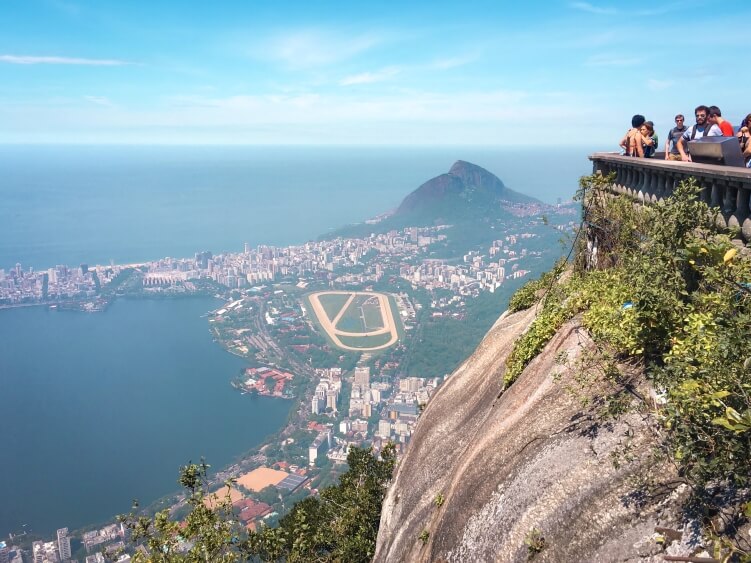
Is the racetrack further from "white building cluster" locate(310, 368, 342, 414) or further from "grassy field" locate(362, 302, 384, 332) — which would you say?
"white building cluster" locate(310, 368, 342, 414)

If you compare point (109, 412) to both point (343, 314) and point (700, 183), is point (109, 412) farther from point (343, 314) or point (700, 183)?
point (700, 183)

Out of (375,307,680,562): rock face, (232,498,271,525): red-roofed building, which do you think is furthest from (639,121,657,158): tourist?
(232,498,271,525): red-roofed building

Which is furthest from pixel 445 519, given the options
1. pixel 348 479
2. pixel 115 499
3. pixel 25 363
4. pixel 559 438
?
pixel 25 363

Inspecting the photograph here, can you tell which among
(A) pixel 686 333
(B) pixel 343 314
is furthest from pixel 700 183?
(B) pixel 343 314

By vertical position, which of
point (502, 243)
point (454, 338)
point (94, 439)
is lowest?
point (94, 439)

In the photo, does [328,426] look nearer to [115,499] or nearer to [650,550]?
[115,499]

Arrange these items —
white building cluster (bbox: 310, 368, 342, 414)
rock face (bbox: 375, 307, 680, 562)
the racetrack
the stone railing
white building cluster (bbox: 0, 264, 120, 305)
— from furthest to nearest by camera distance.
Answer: white building cluster (bbox: 0, 264, 120, 305) < the racetrack < white building cluster (bbox: 310, 368, 342, 414) < the stone railing < rock face (bbox: 375, 307, 680, 562)

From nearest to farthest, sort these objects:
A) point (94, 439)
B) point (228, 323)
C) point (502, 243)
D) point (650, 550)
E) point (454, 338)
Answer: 1. point (650, 550)
2. point (94, 439)
3. point (454, 338)
4. point (228, 323)
5. point (502, 243)
